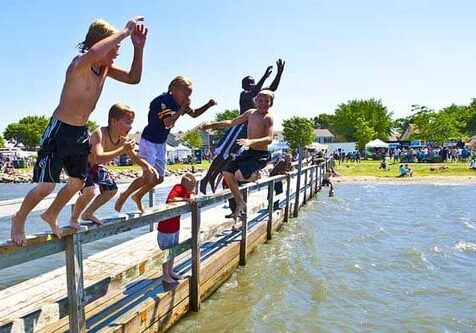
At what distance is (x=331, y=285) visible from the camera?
678 centimetres

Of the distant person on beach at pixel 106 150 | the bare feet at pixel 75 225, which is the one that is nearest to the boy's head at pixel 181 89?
the distant person on beach at pixel 106 150

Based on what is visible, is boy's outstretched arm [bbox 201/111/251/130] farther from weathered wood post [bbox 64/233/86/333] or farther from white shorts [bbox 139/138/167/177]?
weathered wood post [bbox 64/233/86/333]

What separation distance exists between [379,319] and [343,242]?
4.51m

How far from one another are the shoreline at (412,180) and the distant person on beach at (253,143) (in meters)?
23.3

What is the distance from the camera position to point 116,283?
372 cm

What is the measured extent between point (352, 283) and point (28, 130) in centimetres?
8804

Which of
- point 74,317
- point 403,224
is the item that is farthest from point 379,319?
point 403,224

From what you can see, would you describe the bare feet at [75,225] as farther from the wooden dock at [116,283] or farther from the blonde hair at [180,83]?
the blonde hair at [180,83]

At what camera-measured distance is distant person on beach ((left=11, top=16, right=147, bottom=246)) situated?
299 cm

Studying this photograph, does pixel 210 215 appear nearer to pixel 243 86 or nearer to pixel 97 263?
pixel 243 86

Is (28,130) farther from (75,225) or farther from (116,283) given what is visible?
(75,225)

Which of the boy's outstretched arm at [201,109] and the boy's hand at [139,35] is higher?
the boy's hand at [139,35]

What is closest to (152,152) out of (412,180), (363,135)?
(412,180)

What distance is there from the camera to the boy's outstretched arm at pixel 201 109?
5.00 m
